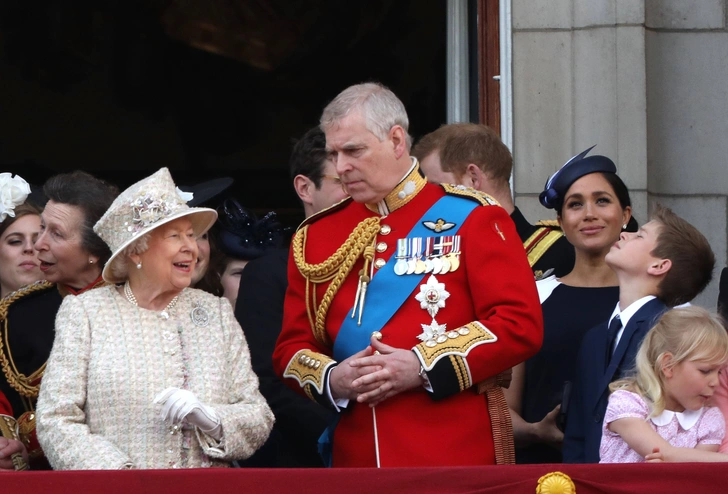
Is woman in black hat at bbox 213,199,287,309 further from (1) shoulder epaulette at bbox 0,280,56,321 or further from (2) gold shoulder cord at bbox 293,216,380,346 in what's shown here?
(2) gold shoulder cord at bbox 293,216,380,346

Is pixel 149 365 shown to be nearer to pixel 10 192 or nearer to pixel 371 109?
pixel 371 109

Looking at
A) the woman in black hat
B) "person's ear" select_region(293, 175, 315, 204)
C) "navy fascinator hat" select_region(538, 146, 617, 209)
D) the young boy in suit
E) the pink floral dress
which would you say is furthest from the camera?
the woman in black hat

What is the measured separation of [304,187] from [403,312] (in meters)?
1.14

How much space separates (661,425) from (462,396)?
1.73 ft

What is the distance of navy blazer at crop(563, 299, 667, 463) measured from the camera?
3.80 m

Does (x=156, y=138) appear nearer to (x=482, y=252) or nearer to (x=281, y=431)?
(x=281, y=431)

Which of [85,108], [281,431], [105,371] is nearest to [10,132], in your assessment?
[85,108]

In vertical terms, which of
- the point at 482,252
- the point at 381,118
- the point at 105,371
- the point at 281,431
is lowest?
the point at 281,431

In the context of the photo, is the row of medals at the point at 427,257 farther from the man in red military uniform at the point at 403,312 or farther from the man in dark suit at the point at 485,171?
the man in dark suit at the point at 485,171

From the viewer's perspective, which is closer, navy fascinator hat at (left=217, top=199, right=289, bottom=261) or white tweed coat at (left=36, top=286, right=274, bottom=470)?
white tweed coat at (left=36, top=286, right=274, bottom=470)

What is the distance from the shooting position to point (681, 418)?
3.63 m

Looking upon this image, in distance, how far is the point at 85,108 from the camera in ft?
31.9

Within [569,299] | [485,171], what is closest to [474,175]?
[485,171]

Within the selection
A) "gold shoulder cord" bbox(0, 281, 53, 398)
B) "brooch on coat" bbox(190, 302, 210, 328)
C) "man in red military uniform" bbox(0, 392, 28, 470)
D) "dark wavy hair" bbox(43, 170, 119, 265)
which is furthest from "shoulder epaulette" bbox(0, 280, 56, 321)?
"brooch on coat" bbox(190, 302, 210, 328)
